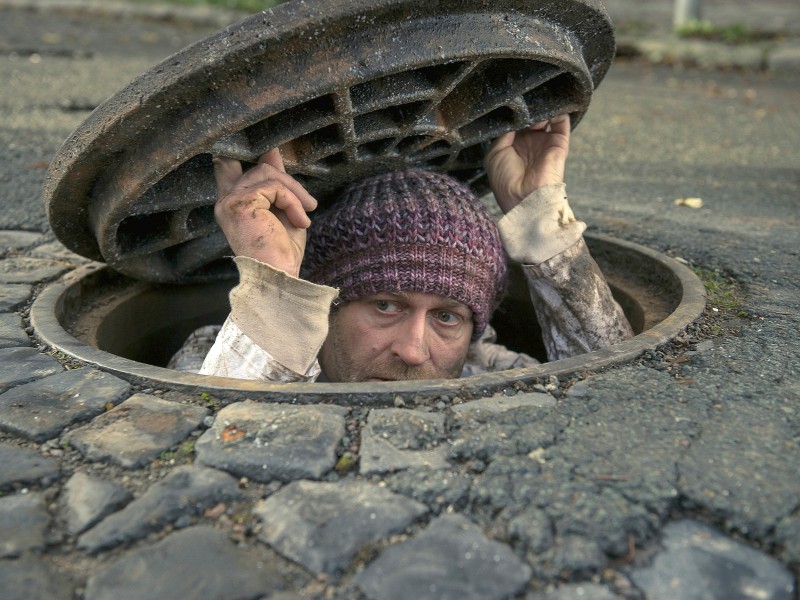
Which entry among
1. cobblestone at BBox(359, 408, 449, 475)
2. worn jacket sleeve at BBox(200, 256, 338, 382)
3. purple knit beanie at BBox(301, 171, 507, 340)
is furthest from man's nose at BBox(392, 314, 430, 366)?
cobblestone at BBox(359, 408, 449, 475)

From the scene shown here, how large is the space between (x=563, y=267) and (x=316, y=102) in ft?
3.54

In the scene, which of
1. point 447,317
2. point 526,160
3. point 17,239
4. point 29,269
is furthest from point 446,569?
point 17,239

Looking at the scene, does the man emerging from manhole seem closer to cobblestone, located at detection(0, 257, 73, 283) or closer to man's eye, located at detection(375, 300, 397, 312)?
man's eye, located at detection(375, 300, 397, 312)

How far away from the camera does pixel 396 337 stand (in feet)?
8.84

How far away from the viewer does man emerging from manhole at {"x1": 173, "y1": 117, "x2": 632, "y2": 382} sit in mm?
2359

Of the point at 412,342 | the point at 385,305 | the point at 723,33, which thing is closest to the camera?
the point at 412,342

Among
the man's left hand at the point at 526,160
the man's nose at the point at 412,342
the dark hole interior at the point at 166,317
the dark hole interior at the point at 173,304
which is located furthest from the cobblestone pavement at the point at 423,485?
the man's left hand at the point at 526,160

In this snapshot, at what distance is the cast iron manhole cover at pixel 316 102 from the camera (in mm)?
1950

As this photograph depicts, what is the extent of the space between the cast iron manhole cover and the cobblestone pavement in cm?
47

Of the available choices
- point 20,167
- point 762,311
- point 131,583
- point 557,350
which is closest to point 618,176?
point 557,350

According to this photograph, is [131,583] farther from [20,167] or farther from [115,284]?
[20,167]

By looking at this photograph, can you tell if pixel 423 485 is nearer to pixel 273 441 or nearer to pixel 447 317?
pixel 273 441

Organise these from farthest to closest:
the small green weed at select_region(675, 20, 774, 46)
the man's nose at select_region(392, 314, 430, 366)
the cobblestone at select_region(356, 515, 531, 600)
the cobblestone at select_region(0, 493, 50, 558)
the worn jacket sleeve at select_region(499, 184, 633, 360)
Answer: the small green weed at select_region(675, 20, 774, 46)
the worn jacket sleeve at select_region(499, 184, 633, 360)
the man's nose at select_region(392, 314, 430, 366)
the cobblestone at select_region(0, 493, 50, 558)
the cobblestone at select_region(356, 515, 531, 600)

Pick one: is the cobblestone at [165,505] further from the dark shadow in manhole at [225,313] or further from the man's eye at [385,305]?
the man's eye at [385,305]
